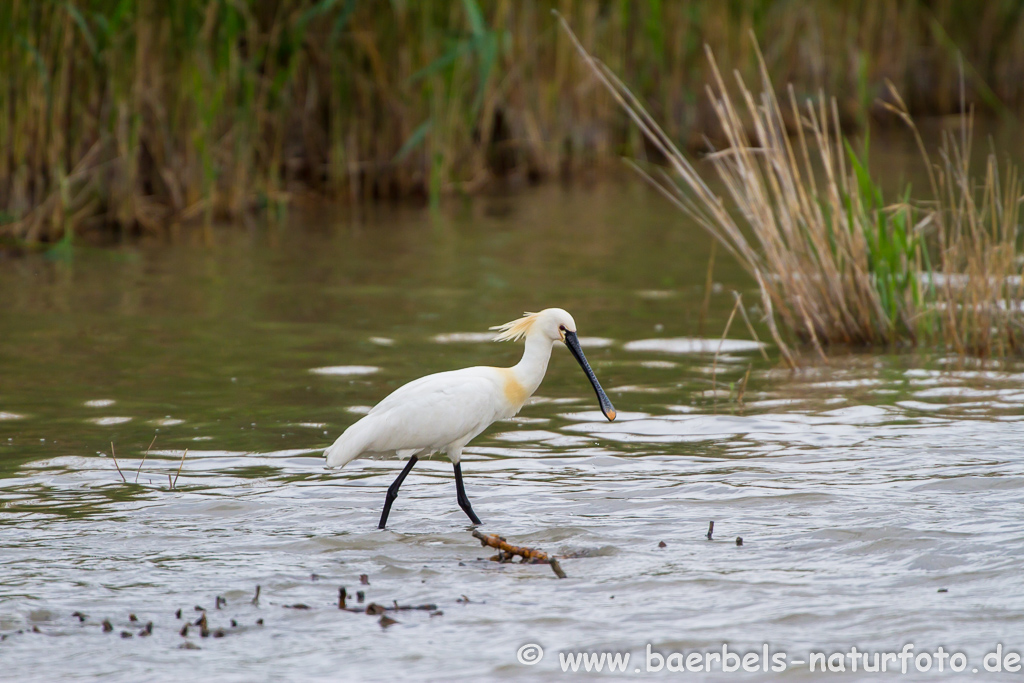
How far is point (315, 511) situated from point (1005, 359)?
424cm

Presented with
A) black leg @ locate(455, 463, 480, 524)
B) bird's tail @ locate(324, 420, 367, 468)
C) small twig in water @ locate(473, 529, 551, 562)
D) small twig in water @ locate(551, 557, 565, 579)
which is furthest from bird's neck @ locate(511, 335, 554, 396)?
small twig in water @ locate(551, 557, 565, 579)

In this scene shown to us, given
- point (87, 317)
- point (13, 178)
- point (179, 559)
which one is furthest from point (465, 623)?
point (13, 178)

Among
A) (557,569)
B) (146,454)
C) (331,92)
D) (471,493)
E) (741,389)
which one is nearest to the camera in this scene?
(557,569)

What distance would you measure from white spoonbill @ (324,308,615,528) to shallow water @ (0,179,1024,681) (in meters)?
0.28

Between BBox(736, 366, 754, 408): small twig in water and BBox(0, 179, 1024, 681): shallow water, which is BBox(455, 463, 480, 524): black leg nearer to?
BBox(0, 179, 1024, 681): shallow water

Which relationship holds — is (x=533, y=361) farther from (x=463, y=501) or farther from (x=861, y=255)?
(x=861, y=255)

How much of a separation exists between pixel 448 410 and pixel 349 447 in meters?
0.39

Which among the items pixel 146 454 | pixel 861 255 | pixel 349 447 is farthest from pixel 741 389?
pixel 146 454

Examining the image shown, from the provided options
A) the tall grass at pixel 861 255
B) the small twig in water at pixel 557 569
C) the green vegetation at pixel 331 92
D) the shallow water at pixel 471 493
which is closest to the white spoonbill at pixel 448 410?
the shallow water at pixel 471 493

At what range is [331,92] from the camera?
41.5 feet

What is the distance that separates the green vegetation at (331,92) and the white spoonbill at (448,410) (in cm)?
275

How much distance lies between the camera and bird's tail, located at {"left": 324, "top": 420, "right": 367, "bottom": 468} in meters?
4.72

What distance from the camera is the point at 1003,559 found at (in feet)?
13.8

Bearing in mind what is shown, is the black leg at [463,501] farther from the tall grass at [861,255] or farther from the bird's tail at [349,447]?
the tall grass at [861,255]
